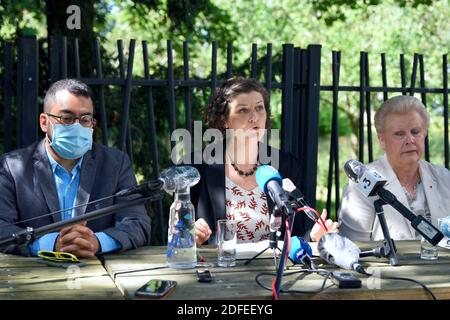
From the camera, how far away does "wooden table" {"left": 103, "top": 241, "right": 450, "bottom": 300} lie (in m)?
2.52

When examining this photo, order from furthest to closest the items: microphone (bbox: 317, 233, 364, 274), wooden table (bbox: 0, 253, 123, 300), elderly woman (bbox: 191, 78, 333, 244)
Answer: elderly woman (bbox: 191, 78, 333, 244) < microphone (bbox: 317, 233, 364, 274) < wooden table (bbox: 0, 253, 123, 300)

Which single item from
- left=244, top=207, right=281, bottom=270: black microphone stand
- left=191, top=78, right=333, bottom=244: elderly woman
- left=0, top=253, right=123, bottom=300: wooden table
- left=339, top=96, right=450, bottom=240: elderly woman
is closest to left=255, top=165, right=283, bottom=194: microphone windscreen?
left=244, top=207, right=281, bottom=270: black microphone stand

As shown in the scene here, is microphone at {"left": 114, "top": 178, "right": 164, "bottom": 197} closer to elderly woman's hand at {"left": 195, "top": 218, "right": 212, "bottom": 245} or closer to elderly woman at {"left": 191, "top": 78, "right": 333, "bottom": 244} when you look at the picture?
elderly woman's hand at {"left": 195, "top": 218, "right": 212, "bottom": 245}

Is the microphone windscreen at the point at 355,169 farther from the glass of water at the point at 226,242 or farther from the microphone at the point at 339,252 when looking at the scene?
the glass of water at the point at 226,242

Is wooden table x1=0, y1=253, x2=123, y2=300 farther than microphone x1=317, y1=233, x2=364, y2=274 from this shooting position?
No

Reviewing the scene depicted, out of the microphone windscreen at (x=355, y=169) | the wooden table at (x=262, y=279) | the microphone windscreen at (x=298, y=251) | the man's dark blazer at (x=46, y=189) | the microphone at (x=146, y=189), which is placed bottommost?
the wooden table at (x=262, y=279)

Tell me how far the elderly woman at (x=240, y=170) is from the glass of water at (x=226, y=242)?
0.93m

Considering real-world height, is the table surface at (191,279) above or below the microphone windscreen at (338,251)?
below

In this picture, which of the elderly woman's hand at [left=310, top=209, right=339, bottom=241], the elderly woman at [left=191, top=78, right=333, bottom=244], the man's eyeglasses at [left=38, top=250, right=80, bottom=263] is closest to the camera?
the man's eyeglasses at [left=38, top=250, right=80, bottom=263]

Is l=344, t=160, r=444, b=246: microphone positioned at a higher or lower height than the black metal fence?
lower

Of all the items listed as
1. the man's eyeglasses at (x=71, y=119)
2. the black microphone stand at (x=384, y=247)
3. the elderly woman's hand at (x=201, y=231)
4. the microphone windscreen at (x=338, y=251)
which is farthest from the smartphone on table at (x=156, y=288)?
the man's eyeglasses at (x=71, y=119)

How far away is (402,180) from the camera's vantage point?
4.20 meters

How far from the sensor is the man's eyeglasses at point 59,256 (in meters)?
3.02

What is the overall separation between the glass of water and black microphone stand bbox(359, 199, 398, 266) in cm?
60
